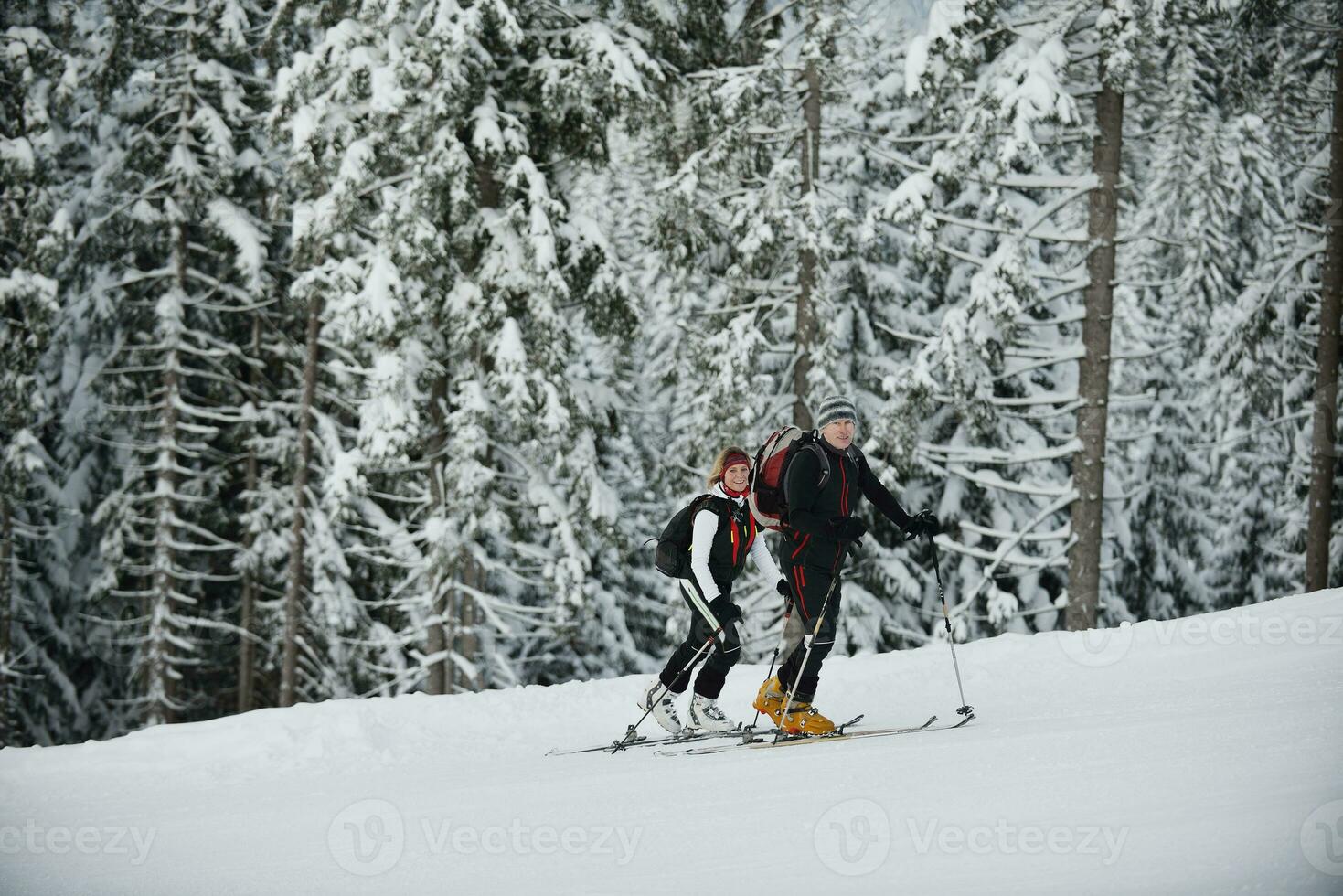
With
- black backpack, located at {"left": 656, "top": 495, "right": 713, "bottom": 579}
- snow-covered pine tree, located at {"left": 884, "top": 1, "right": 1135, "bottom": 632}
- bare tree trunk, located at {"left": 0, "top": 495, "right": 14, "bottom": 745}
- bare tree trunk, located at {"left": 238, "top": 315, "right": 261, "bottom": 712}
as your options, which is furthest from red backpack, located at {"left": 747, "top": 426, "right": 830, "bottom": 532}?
bare tree trunk, located at {"left": 0, "top": 495, "right": 14, "bottom": 745}

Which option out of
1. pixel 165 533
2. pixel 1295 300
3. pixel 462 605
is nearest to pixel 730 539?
pixel 462 605

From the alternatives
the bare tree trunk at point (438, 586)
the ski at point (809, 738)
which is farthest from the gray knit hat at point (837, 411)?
the bare tree trunk at point (438, 586)

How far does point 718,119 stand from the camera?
15828 mm

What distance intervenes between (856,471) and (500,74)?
375 inches

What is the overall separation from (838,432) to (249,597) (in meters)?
18.7

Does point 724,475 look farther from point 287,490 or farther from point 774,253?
point 287,490

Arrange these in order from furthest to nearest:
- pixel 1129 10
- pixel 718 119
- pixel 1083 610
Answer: pixel 718 119
pixel 1083 610
pixel 1129 10

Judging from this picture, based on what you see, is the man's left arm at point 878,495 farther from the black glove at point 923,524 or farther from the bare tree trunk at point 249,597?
the bare tree trunk at point 249,597

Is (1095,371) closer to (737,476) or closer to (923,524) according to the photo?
(923,524)

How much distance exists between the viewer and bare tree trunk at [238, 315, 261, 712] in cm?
2156

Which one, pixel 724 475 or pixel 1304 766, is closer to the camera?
pixel 1304 766

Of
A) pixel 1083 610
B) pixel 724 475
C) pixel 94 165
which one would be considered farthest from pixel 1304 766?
pixel 94 165

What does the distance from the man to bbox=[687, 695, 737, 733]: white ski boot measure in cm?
36

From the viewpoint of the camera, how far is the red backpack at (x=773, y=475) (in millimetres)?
7113
